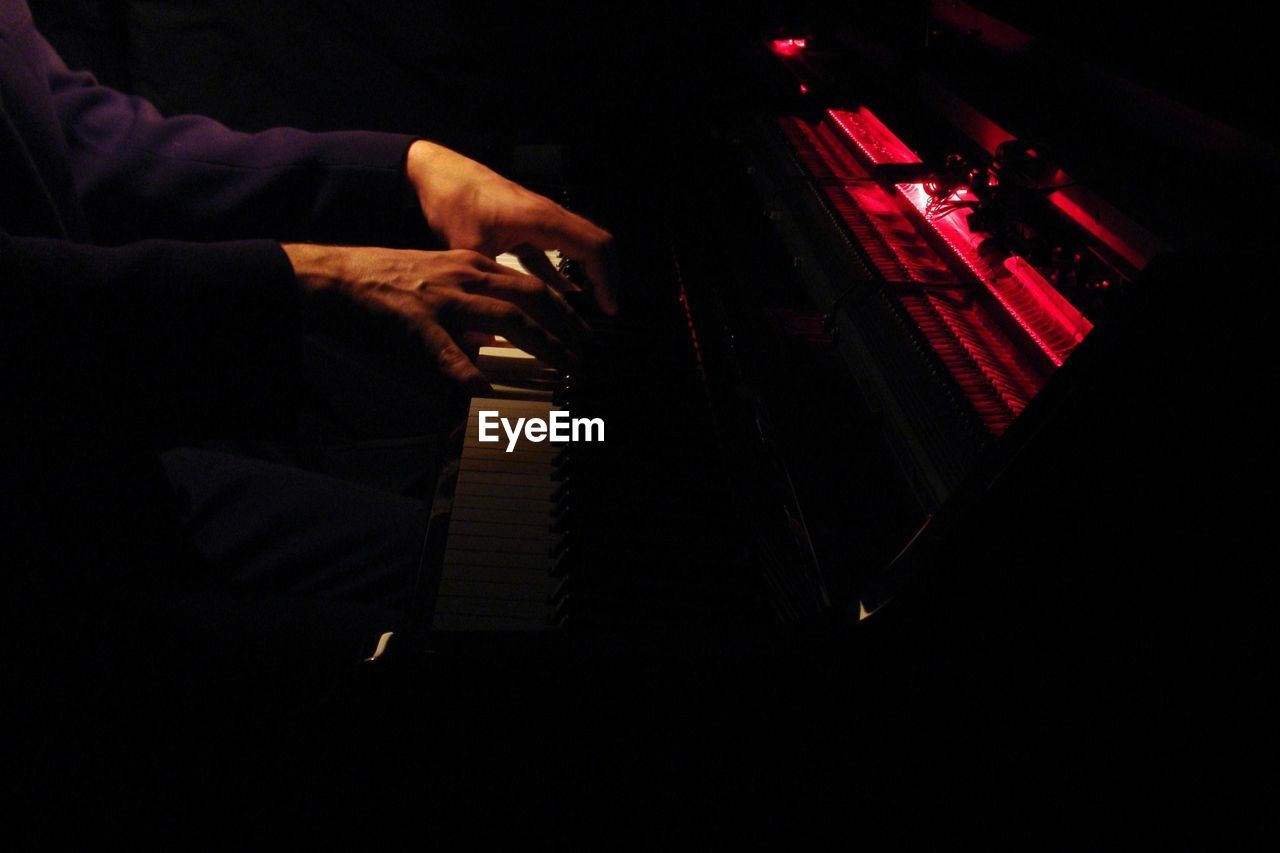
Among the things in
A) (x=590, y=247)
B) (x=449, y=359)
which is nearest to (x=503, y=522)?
(x=449, y=359)

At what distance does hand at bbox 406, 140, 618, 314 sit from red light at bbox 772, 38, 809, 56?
1082 millimetres

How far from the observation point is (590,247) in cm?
137

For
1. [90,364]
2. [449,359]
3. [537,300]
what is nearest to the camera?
[90,364]

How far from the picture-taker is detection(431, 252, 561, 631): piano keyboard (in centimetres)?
88

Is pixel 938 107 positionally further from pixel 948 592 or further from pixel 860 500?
pixel 948 592

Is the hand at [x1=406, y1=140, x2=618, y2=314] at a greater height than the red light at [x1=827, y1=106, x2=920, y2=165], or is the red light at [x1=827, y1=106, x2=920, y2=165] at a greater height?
the red light at [x1=827, y1=106, x2=920, y2=165]

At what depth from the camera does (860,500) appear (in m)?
1.01

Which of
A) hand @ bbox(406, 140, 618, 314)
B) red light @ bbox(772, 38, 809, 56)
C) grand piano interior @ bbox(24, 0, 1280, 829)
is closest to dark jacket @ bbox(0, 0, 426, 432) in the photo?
hand @ bbox(406, 140, 618, 314)

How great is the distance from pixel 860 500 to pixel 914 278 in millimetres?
509

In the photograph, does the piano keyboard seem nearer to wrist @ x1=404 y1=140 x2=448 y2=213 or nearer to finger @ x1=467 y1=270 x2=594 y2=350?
finger @ x1=467 y1=270 x2=594 y2=350

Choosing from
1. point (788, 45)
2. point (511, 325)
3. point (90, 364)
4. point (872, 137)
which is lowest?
point (90, 364)

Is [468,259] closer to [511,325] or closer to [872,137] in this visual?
[511,325]

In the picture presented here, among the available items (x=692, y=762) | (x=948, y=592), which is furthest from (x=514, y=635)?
(x=948, y=592)

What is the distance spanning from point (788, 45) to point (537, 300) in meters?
1.48
